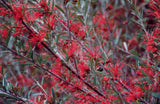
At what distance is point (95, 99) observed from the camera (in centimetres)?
132

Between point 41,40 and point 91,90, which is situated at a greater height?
point 41,40

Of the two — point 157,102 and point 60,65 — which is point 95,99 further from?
point 157,102

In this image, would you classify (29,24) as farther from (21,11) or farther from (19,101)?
(19,101)

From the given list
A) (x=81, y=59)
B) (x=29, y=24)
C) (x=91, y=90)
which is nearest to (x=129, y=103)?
(x=91, y=90)

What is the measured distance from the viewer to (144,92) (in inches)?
47.7

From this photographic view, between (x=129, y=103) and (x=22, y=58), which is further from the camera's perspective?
(x=129, y=103)

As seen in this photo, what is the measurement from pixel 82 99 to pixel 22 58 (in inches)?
22.6

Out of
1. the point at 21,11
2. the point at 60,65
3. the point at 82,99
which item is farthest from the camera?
the point at 82,99

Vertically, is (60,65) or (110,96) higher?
(60,65)

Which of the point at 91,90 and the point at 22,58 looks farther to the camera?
the point at 91,90

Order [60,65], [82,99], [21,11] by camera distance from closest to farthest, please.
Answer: [21,11] → [60,65] → [82,99]

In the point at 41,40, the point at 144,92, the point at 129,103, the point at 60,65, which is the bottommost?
the point at 129,103

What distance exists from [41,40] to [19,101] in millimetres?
500

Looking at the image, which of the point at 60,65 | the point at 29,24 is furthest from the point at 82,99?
the point at 29,24
